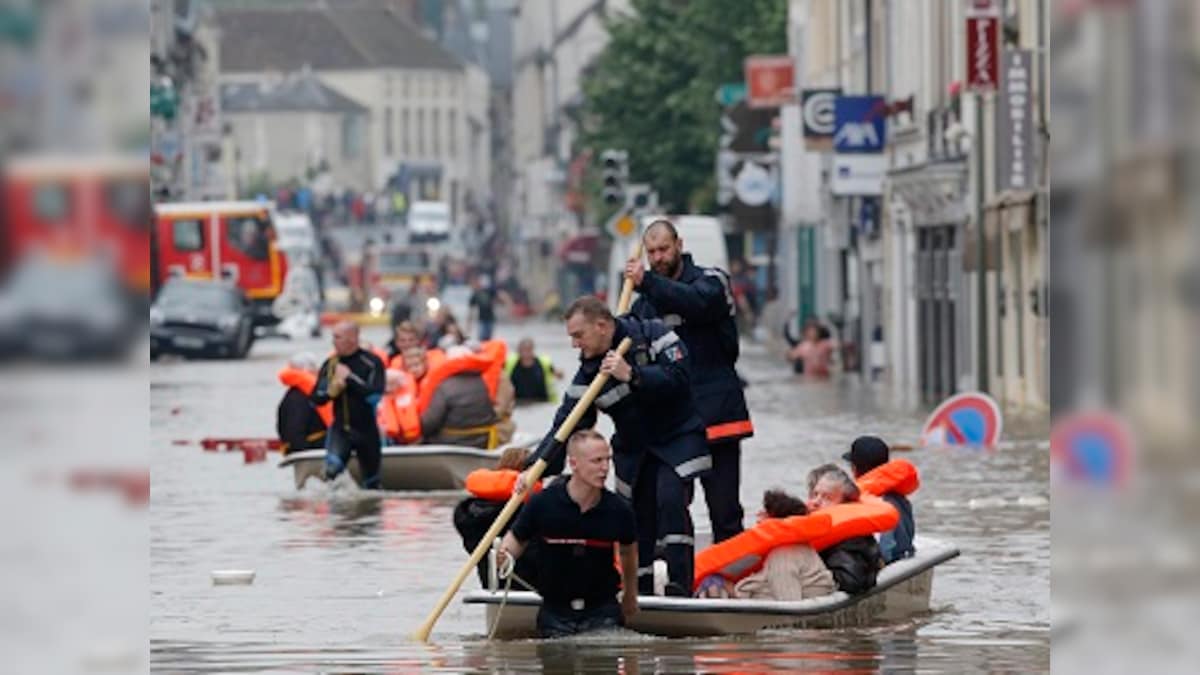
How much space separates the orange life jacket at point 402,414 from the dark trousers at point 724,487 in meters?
11.9

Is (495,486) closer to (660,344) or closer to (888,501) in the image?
(660,344)

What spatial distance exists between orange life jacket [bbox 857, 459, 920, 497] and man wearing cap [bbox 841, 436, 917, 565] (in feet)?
0.13

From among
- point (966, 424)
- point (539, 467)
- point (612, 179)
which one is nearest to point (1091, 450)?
point (539, 467)

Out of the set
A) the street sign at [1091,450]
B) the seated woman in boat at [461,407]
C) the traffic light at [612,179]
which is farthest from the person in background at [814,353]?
the street sign at [1091,450]

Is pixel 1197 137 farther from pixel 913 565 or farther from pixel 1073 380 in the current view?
pixel 913 565

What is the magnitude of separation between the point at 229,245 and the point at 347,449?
62907 millimetres

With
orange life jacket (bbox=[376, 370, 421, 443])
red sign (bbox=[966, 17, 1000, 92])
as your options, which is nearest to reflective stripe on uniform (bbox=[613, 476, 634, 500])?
orange life jacket (bbox=[376, 370, 421, 443])

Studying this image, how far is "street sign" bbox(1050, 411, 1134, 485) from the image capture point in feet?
9.66

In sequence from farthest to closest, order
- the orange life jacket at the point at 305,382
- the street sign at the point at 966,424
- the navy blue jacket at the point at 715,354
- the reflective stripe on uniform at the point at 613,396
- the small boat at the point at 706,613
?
the street sign at the point at 966,424 → the orange life jacket at the point at 305,382 → the navy blue jacket at the point at 715,354 → the reflective stripe on uniform at the point at 613,396 → the small boat at the point at 706,613

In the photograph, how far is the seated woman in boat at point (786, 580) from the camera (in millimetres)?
12859

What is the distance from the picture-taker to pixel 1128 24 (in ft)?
9.30

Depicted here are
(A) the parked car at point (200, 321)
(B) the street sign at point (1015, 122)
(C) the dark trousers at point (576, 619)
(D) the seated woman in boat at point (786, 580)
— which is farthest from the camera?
(A) the parked car at point (200, 321)

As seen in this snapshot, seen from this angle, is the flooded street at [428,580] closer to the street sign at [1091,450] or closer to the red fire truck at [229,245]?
the street sign at [1091,450]

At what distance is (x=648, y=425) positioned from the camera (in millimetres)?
12852
